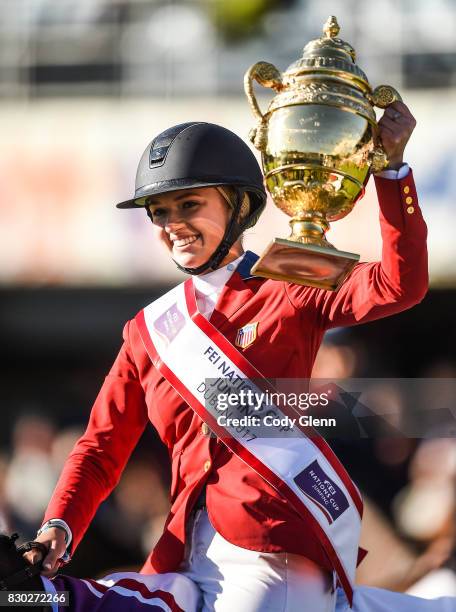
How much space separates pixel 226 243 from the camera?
3822 mm

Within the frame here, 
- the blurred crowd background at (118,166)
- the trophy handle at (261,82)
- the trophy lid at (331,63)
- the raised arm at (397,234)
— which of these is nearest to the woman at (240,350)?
the raised arm at (397,234)

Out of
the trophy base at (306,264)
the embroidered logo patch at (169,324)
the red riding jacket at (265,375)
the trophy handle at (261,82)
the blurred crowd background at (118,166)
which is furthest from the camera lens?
the blurred crowd background at (118,166)

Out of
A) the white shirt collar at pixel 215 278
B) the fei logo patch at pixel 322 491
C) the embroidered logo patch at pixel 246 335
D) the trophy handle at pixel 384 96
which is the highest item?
the trophy handle at pixel 384 96

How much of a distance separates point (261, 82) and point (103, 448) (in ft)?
4.10

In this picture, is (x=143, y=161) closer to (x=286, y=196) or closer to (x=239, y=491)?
(x=286, y=196)

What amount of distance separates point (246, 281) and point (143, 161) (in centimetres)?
50

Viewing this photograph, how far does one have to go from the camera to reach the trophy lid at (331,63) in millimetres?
3350

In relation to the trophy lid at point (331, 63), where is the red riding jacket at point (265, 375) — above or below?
below

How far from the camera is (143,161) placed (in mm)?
3840

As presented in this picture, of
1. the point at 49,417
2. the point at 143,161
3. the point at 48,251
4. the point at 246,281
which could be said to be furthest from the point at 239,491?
the point at 48,251

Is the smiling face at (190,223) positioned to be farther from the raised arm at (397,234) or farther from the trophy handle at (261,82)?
the raised arm at (397,234)

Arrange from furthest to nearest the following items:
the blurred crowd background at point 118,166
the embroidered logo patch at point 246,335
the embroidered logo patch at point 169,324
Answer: the blurred crowd background at point 118,166, the embroidered logo patch at point 169,324, the embroidered logo patch at point 246,335

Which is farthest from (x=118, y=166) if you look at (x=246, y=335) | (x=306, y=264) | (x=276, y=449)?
(x=306, y=264)

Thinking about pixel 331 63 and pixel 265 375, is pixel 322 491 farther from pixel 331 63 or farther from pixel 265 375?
pixel 331 63
